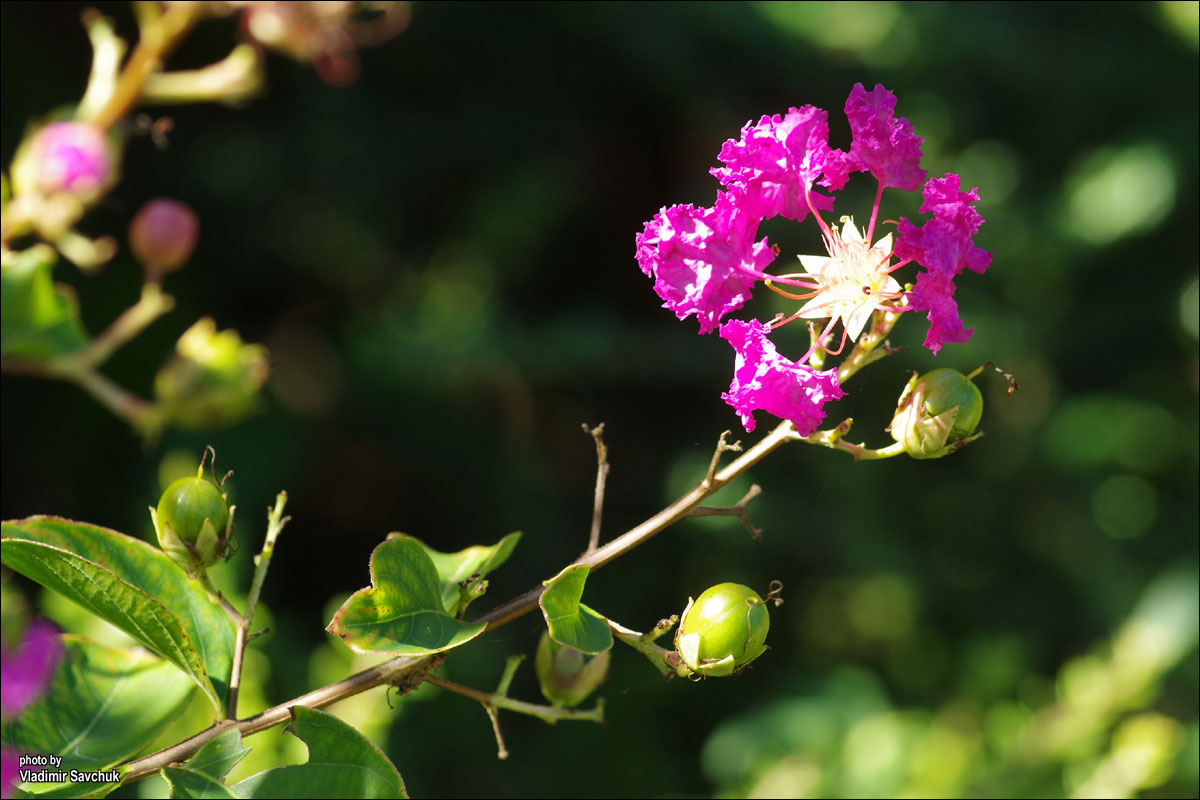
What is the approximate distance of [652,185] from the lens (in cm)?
257

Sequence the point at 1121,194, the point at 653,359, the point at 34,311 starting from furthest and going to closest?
the point at 653,359 < the point at 1121,194 < the point at 34,311

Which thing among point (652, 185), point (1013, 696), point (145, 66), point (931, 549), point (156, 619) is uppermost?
point (652, 185)

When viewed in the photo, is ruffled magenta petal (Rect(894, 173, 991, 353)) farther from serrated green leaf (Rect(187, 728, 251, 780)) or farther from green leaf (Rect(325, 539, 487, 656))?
serrated green leaf (Rect(187, 728, 251, 780))

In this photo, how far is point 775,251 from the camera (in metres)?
0.62

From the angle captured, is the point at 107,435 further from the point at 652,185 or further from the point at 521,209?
the point at 652,185

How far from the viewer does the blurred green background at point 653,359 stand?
184cm

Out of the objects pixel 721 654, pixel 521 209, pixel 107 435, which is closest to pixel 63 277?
pixel 107 435

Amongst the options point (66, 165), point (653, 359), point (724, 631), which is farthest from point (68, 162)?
point (653, 359)

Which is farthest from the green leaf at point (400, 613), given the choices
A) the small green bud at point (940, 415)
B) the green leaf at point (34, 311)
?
the green leaf at point (34, 311)

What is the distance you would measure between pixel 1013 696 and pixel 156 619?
160 cm

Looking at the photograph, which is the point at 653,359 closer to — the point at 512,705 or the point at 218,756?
the point at 512,705

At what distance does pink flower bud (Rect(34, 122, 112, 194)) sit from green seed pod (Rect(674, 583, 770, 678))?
0.69 m

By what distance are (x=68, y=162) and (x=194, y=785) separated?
63 centimetres

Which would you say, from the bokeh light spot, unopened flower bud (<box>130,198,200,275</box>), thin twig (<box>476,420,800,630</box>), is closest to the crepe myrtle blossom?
thin twig (<box>476,420,800,630</box>)
